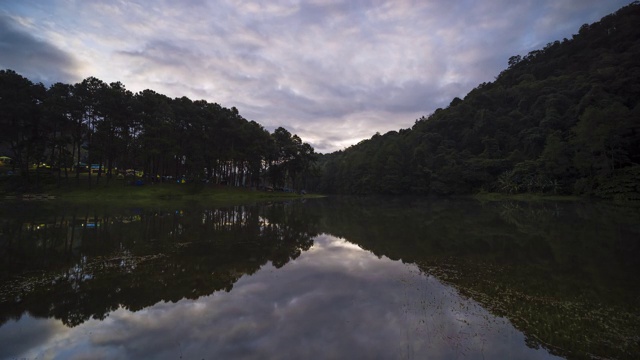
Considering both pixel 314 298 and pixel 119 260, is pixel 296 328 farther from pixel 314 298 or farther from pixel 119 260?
pixel 119 260

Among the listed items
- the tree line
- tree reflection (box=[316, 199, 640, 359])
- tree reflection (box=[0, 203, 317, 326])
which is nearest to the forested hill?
tree reflection (box=[316, 199, 640, 359])

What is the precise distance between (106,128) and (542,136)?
370 ft

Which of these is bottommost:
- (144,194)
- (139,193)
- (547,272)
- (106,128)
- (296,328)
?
(144,194)

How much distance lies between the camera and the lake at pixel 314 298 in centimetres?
737

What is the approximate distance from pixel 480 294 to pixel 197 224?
76.5 feet

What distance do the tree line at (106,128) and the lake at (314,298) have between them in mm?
43926

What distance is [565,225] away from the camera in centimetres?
2778

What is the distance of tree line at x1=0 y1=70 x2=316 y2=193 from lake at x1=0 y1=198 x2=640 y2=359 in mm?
43926

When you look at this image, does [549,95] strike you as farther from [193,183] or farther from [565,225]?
[193,183]

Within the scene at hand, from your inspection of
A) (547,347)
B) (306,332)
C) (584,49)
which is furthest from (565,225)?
(584,49)

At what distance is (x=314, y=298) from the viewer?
1077 centimetres

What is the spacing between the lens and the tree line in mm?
54219

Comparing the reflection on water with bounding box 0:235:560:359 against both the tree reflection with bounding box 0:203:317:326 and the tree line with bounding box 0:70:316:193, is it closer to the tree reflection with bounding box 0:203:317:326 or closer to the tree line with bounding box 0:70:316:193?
the tree reflection with bounding box 0:203:317:326

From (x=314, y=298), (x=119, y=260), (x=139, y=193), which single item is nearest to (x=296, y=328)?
(x=314, y=298)
